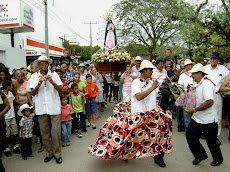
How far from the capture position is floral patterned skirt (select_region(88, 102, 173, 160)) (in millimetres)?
3742

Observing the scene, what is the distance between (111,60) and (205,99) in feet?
12.5

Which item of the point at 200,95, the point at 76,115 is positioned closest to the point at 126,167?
the point at 200,95

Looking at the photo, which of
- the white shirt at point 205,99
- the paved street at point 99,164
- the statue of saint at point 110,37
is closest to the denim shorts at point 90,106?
the paved street at point 99,164

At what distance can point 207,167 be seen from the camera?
4.02 meters

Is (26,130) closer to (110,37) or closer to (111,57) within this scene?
(111,57)

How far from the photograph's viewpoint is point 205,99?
373 centimetres

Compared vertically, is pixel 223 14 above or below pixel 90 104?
above

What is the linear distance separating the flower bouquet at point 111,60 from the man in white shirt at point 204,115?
11.3 feet

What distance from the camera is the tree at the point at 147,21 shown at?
27750mm

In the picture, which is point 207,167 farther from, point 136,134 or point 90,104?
point 90,104

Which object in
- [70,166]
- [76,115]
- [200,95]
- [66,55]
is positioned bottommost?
[70,166]

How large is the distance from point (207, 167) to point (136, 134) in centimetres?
154

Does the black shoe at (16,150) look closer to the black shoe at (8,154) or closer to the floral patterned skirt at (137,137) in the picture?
the black shoe at (8,154)

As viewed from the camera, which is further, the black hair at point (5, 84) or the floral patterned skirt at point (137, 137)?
the black hair at point (5, 84)
